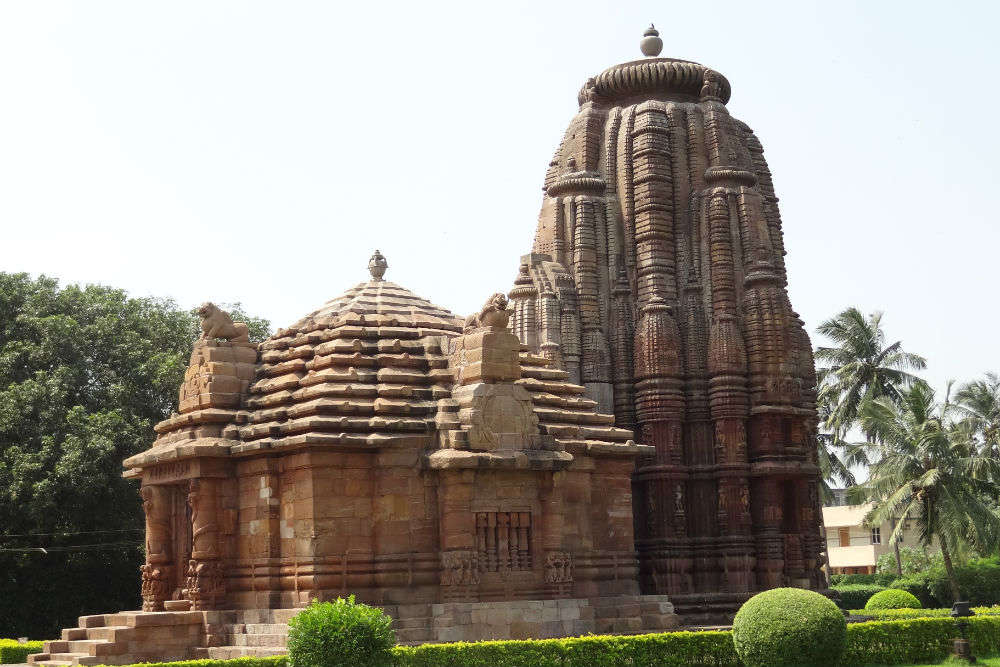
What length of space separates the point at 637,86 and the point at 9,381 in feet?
58.8

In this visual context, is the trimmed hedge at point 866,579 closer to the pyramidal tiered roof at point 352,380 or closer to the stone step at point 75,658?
the pyramidal tiered roof at point 352,380

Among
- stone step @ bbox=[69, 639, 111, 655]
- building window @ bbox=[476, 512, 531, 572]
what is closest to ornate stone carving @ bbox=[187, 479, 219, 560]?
stone step @ bbox=[69, 639, 111, 655]

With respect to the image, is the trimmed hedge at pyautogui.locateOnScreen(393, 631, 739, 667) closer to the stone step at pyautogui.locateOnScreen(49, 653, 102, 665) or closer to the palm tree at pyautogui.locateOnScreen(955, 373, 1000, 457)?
the stone step at pyautogui.locateOnScreen(49, 653, 102, 665)

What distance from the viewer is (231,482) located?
20750 mm

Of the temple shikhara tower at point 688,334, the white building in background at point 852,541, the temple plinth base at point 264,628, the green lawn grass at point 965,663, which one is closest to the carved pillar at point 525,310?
the temple shikhara tower at point 688,334

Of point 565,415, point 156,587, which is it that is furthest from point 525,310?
point 156,587

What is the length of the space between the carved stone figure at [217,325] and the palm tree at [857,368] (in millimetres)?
30516

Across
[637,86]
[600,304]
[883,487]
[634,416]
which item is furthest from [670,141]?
→ [883,487]

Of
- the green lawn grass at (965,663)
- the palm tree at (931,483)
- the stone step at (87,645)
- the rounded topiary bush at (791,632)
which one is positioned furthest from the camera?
the palm tree at (931,483)

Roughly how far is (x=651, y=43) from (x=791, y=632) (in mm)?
19336

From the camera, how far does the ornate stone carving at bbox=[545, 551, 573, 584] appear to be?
65.1 ft

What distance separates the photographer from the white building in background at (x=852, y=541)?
63906 mm

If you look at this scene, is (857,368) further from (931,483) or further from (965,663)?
(965,663)

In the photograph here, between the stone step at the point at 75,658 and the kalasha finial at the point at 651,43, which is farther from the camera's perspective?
the kalasha finial at the point at 651,43
